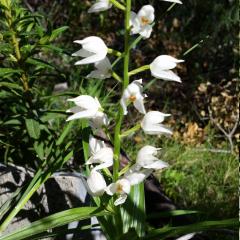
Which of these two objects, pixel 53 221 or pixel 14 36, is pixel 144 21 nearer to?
pixel 53 221

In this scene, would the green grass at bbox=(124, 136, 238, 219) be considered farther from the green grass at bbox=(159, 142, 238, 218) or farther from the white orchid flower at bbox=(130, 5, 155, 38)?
the white orchid flower at bbox=(130, 5, 155, 38)

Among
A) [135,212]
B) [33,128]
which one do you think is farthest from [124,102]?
[33,128]

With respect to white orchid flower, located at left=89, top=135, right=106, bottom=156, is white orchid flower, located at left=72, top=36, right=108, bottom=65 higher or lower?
higher

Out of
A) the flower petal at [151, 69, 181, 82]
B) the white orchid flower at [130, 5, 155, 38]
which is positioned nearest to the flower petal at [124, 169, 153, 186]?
the flower petal at [151, 69, 181, 82]

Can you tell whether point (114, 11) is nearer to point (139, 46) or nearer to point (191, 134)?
point (139, 46)

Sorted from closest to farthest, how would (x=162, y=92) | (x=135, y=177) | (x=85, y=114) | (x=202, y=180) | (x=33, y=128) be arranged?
(x=85, y=114), (x=135, y=177), (x=33, y=128), (x=202, y=180), (x=162, y=92)

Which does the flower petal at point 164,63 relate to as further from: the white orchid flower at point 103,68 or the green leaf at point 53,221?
the green leaf at point 53,221
